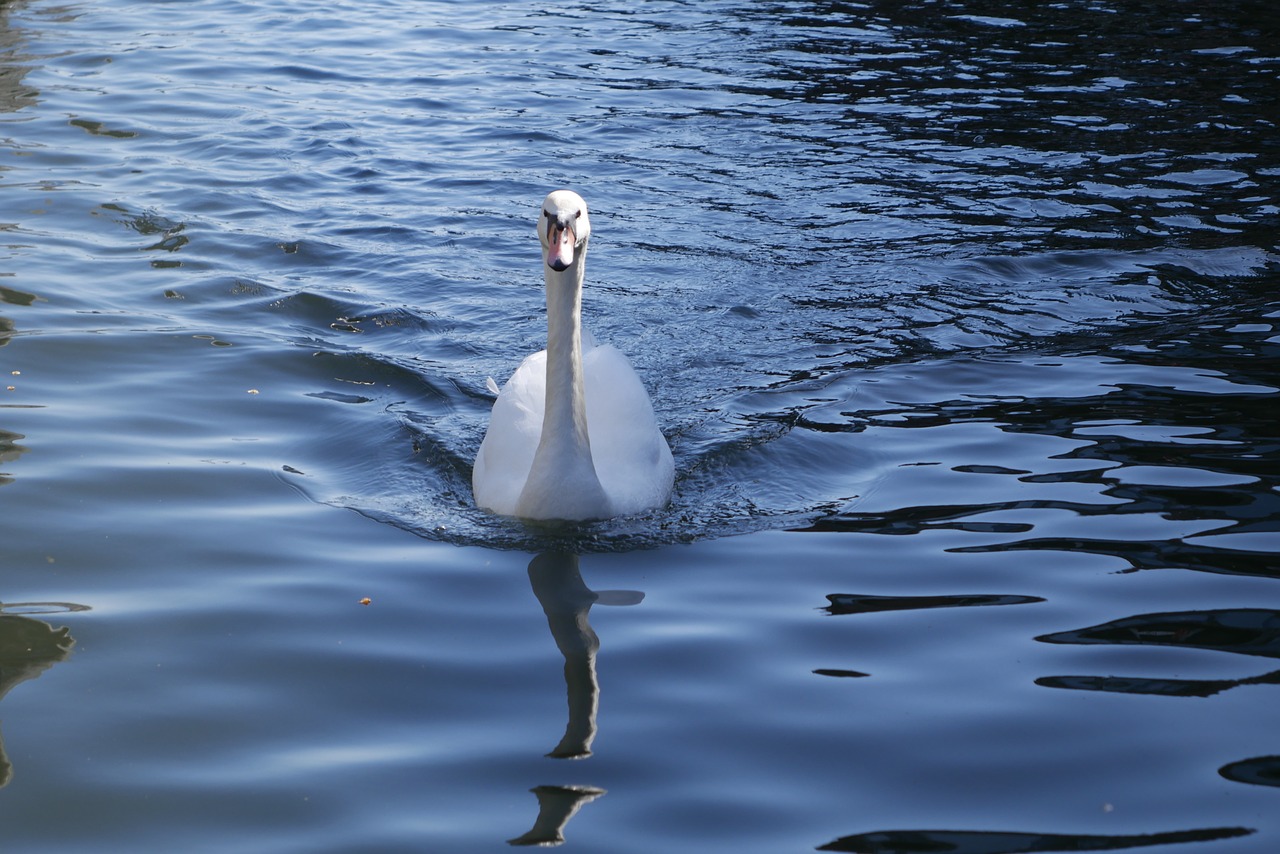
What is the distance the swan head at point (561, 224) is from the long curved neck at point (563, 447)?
303mm

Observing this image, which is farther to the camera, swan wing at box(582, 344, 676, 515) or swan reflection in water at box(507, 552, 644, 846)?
swan wing at box(582, 344, 676, 515)

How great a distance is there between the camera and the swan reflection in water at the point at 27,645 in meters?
4.86

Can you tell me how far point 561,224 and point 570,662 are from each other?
185cm

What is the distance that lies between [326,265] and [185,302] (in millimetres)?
Answer: 1259

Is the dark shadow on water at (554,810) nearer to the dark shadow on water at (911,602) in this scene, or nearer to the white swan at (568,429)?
the dark shadow on water at (911,602)

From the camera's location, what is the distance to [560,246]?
5.75 metres

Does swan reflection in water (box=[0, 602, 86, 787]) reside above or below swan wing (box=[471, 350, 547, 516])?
below

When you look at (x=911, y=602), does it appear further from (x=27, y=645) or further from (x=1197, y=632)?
(x=27, y=645)

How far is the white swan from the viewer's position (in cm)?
617

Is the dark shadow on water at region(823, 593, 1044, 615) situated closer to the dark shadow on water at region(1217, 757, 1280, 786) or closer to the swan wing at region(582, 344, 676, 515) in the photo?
the dark shadow on water at region(1217, 757, 1280, 786)

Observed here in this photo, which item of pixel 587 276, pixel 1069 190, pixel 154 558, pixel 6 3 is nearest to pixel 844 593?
pixel 154 558

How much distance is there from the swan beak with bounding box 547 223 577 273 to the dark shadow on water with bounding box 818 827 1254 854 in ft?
8.36

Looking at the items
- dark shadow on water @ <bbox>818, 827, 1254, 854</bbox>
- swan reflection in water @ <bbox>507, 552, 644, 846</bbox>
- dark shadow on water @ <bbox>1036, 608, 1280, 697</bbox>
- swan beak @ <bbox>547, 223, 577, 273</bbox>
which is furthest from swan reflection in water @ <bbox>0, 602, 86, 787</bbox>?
dark shadow on water @ <bbox>1036, 608, 1280, 697</bbox>

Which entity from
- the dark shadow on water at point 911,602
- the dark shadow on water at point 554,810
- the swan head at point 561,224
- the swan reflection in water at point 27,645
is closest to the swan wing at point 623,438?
the swan head at point 561,224
